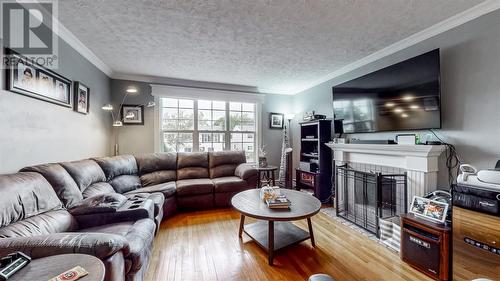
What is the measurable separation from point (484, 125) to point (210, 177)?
367cm

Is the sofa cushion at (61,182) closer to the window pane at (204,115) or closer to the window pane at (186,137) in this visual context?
the window pane at (186,137)

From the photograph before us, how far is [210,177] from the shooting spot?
12.6ft

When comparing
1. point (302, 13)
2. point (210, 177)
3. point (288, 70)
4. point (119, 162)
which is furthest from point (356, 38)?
point (119, 162)

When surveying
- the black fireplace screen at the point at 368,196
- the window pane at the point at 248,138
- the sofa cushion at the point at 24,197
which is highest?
the window pane at the point at 248,138

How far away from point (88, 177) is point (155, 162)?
4.41 feet

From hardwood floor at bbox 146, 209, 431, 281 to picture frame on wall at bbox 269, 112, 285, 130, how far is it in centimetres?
286

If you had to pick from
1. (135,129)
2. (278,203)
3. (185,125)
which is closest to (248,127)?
(185,125)

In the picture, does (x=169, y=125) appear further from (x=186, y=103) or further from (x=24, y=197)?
(x=24, y=197)

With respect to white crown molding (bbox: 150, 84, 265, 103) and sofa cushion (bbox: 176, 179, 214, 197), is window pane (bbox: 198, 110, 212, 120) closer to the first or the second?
white crown molding (bbox: 150, 84, 265, 103)

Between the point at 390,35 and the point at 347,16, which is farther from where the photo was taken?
the point at 390,35

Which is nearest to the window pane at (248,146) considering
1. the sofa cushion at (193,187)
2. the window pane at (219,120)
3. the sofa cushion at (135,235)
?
the window pane at (219,120)

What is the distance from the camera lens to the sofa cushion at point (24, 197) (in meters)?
1.28

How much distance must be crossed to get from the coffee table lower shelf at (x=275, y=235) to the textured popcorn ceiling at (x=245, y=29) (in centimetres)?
210

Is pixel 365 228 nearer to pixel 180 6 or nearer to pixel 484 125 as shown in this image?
pixel 484 125
